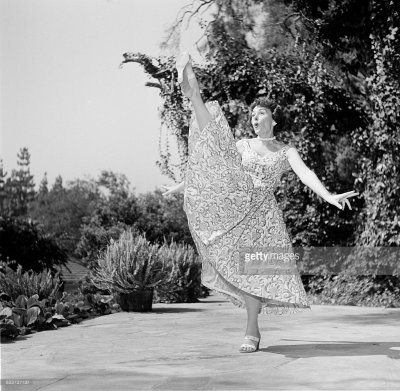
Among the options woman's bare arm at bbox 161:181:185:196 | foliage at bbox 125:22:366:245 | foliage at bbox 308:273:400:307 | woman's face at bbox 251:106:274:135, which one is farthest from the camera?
foliage at bbox 125:22:366:245

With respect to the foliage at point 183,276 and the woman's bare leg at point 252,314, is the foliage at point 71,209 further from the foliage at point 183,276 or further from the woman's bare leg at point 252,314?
the woman's bare leg at point 252,314

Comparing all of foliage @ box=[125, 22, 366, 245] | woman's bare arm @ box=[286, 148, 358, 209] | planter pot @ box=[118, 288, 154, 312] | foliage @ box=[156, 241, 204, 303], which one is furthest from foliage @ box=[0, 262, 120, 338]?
foliage @ box=[125, 22, 366, 245]

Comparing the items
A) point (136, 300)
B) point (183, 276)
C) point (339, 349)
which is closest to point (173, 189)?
point (339, 349)

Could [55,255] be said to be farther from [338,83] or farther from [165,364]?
[165,364]

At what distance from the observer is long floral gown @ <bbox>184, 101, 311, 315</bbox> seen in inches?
221

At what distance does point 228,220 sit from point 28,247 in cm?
1284

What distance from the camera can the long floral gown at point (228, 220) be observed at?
562 cm

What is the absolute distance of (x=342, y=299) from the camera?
11.7 metres

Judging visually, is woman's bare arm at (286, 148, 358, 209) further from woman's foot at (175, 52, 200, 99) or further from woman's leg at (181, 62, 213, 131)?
woman's foot at (175, 52, 200, 99)

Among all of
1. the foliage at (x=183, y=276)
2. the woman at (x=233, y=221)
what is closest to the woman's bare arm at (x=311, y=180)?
the woman at (x=233, y=221)

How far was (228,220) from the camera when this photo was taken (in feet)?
18.5

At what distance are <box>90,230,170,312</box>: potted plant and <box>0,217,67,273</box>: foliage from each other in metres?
8.47

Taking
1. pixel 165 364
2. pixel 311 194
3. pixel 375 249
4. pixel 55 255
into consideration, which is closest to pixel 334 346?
pixel 165 364

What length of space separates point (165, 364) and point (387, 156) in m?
7.47
